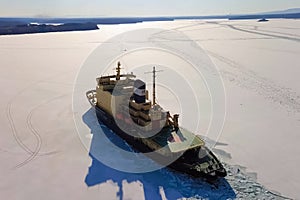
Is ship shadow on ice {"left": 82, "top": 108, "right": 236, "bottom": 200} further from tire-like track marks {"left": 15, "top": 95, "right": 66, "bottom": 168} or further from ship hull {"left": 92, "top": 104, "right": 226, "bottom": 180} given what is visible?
tire-like track marks {"left": 15, "top": 95, "right": 66, "bottom": 168}

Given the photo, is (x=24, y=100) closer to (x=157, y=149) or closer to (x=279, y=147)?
(x=157, y=149)

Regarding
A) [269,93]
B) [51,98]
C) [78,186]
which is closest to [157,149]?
[78,186]

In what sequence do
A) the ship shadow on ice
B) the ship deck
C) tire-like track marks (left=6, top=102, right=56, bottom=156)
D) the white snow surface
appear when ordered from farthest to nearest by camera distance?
tire-like track marks (left=6, top=102, right=56, bottom=156)
the ship deck
the white snow surface
the ship shadow on ice

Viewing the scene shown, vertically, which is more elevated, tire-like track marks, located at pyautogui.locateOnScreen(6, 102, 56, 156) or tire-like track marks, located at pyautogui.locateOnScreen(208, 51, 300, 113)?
tire-like track marks, located at pyautogui.locateOnScreen(208, 51, 300, 113)

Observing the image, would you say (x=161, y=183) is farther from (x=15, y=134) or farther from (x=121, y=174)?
(x=15, y=134)

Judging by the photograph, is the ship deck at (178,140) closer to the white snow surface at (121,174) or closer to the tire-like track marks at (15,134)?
the white snow surface at (121,174)

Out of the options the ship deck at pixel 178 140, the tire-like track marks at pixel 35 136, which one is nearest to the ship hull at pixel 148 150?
the ship deck at pixel 178 140

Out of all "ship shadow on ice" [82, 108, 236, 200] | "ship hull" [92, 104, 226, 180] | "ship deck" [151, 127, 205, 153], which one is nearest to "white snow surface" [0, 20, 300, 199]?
"ship shadow on ice" [82, 108, 236, 200]

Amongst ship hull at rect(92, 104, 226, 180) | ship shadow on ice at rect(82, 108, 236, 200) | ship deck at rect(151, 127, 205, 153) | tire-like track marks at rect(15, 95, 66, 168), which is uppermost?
ship deck at rect(151, 127, 205, 153)

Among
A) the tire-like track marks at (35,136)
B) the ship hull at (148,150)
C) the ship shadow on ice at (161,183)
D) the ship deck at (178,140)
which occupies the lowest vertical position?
the ship shadow on ice at (161,183)
